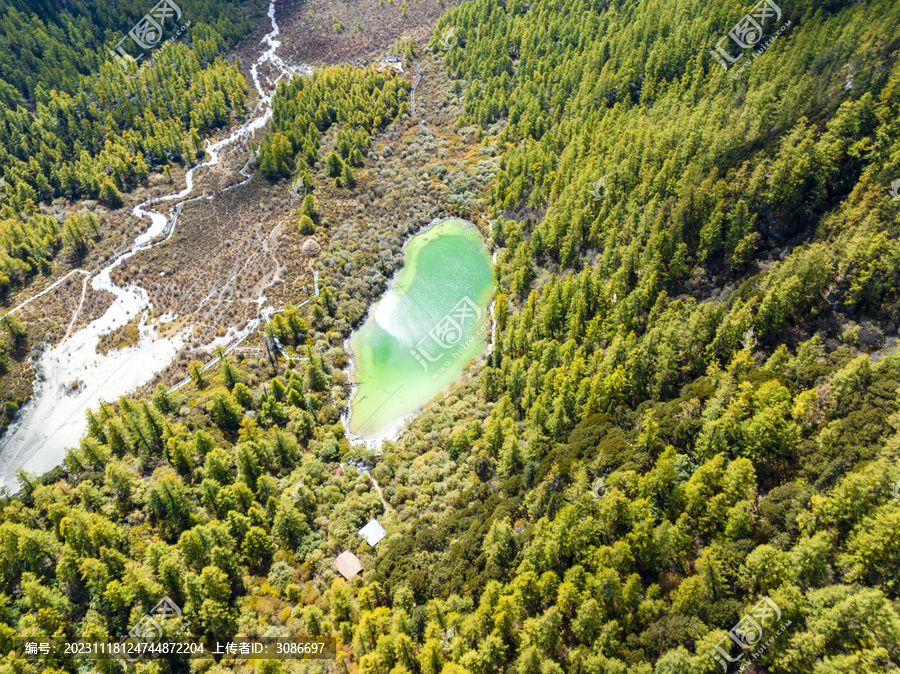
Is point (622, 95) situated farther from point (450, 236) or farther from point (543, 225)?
point (450, 236)

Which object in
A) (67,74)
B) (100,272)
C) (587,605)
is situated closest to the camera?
(587,605)

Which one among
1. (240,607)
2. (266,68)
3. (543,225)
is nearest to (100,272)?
(240,607)

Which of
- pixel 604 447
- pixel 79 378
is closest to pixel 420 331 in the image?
pixel 604 447

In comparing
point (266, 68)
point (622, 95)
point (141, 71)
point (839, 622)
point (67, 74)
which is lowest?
point (839, 622)

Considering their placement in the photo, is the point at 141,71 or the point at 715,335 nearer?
the point at 715,335
